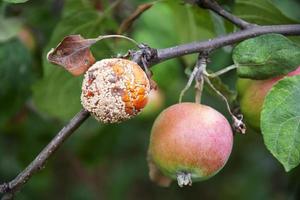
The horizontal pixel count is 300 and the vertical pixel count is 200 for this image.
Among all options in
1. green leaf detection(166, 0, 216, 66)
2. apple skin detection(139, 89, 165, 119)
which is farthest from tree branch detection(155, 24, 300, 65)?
apple skin detection(139, 89, 165, 119)

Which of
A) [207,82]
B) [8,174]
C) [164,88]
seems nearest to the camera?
[207,82]

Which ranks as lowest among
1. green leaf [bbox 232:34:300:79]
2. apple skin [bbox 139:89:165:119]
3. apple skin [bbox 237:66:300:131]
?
apple skin [bbox 139:89:165:119]

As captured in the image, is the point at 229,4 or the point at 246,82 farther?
the point at 229,4

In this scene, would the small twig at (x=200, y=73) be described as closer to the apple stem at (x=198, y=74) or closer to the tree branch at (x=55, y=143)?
the apple stem at (x=198, y=74)

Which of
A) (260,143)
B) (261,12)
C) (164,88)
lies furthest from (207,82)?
(260,143)

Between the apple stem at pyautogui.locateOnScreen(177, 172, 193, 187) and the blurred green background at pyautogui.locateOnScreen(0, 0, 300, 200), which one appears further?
the blurred green background at pyautogui.locateOnScreen(0, 0, 300, 200)

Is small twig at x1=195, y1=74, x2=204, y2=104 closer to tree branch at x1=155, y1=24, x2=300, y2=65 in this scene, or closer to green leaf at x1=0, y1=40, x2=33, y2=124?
tree branch at x1=155, y1=24, x2=300, y2=65

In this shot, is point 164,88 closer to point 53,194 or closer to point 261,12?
point 261,12
